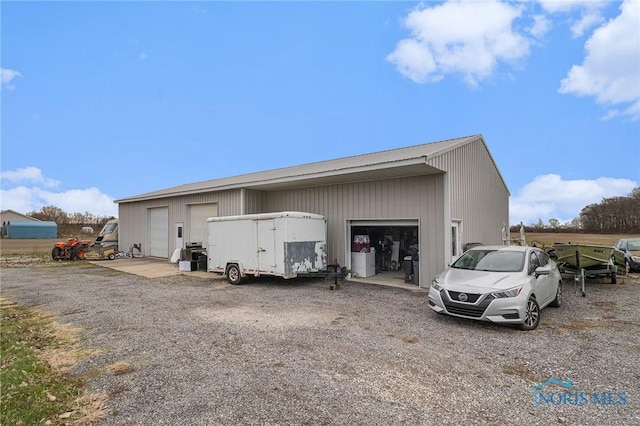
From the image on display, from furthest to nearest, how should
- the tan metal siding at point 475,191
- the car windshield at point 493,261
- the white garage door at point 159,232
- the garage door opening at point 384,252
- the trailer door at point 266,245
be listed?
1. the white garage door at point 159,232
2. the garage door opening at point 384,252
3. the tan metal siding at point 475,191
4. the trailer door at point 266,245
5. the car windshield at point 493,261

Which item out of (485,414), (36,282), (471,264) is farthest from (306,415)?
(36,282)

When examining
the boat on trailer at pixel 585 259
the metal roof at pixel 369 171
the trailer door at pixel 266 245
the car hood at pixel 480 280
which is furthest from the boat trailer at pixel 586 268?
the trailer door at pixel 266 245

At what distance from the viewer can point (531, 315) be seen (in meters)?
5.52

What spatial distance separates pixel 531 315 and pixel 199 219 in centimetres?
1347

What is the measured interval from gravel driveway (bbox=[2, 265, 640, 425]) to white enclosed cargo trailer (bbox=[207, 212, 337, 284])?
176cm

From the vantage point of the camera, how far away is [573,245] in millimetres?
9070

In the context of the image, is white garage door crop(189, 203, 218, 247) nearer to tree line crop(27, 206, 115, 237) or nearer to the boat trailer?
the boat trailer

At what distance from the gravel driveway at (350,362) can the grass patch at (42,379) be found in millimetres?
205

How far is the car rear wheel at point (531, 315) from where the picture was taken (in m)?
5.43

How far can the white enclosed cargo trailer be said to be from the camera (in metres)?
9.19

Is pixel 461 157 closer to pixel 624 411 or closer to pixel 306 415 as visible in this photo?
pixel 624 411

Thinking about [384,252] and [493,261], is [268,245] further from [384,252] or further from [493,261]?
[493,261]

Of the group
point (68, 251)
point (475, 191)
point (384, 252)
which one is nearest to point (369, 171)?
point (384, 252)

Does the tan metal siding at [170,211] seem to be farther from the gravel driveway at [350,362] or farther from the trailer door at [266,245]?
the gravel driveway at [350,362]
